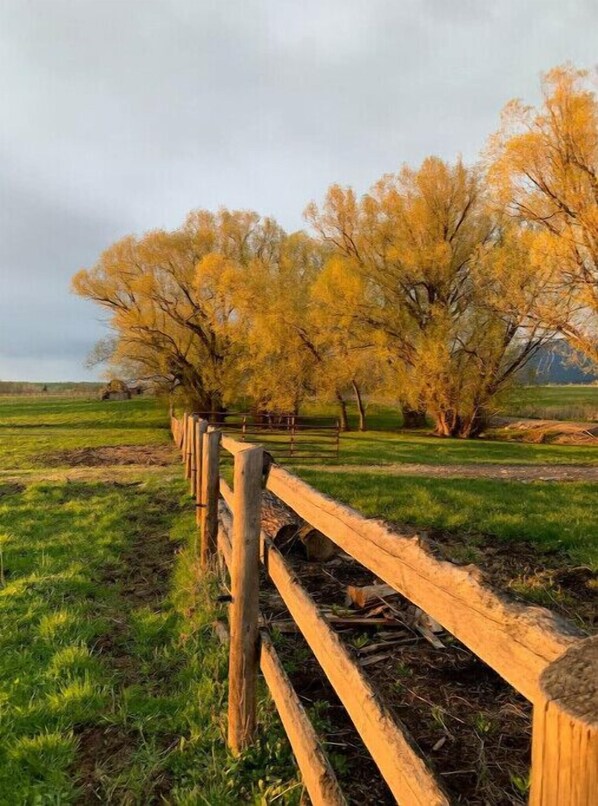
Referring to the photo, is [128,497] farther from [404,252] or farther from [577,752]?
[404,252]

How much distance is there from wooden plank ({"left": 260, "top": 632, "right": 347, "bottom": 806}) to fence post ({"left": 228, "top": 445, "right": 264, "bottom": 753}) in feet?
0.41

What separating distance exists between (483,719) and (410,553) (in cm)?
249

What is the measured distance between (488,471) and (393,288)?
15633 mm

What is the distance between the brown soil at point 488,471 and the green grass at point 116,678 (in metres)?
8.22

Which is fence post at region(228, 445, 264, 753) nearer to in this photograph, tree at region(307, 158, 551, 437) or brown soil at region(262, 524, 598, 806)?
brown soil at region(262, 524, 598, 806)

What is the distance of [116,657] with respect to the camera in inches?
175

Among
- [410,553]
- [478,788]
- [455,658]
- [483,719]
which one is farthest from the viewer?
[455,658]

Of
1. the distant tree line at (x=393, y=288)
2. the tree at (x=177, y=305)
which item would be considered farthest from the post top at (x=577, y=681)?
the tree at (x=177, y=305)

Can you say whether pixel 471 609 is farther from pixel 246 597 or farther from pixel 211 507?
pixel 211 507

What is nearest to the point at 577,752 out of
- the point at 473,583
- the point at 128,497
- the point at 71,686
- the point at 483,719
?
the point at 473,583

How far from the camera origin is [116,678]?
162 inches

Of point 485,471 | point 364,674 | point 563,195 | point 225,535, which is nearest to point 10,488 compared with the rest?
point 225,535

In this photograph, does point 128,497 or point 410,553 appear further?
point 128,497

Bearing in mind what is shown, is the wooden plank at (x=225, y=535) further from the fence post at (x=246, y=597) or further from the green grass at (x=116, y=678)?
the fence post at (x=246, y=597)
